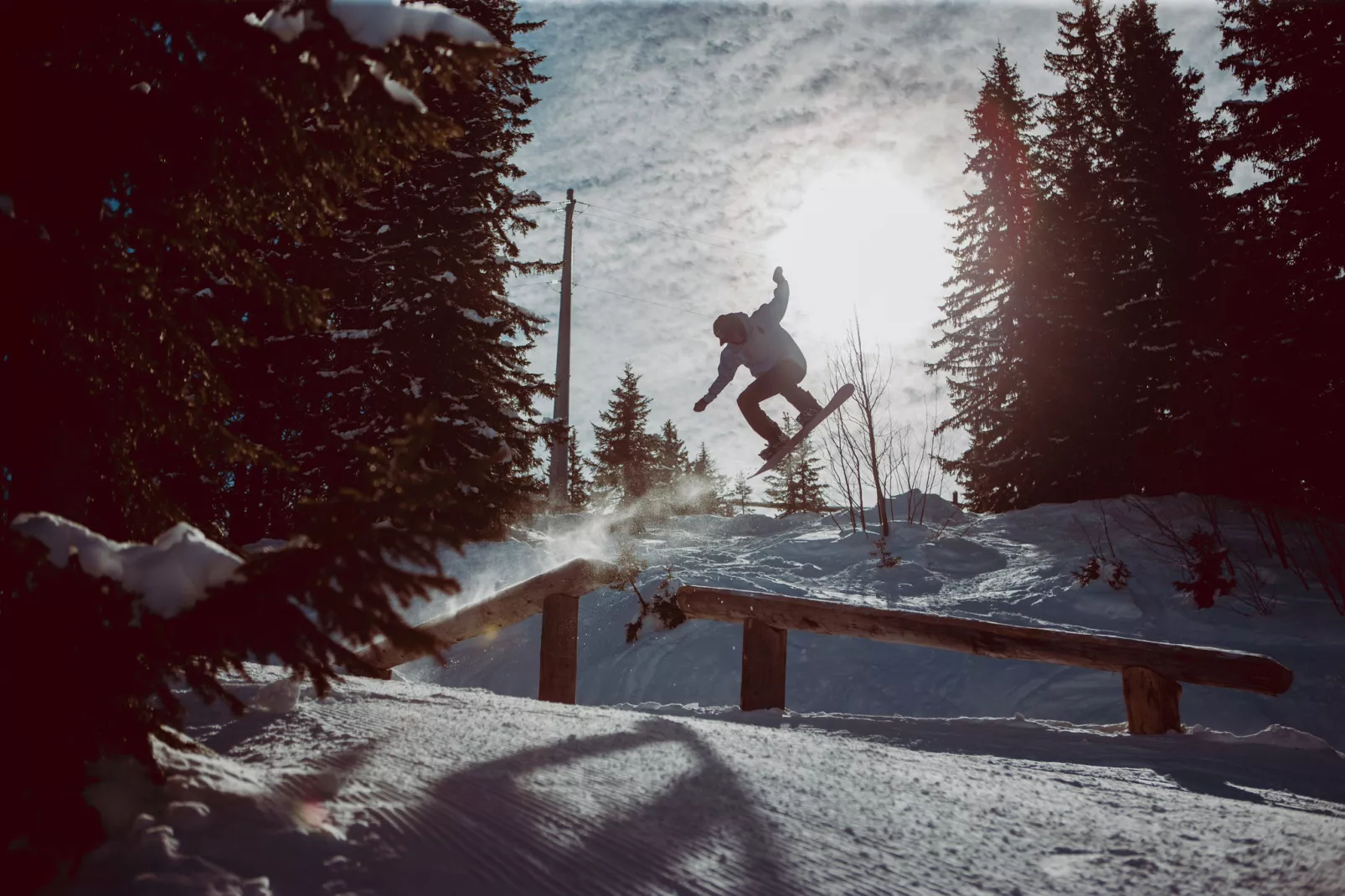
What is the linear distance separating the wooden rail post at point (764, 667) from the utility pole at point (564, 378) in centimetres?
1103

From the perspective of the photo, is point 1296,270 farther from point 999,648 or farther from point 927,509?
point 999,648

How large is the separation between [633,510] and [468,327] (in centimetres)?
900

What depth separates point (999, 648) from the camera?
473 cm

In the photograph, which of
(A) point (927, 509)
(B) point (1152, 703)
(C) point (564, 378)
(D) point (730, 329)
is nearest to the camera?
(B) point (1152, 703)

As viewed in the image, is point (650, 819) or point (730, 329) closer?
point (650, 819)

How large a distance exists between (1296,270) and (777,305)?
11.5m

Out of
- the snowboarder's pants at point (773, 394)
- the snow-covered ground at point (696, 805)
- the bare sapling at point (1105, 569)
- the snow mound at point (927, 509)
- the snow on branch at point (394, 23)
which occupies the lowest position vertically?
the snow-covered ground at point (696, 805)

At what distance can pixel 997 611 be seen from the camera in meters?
9.09

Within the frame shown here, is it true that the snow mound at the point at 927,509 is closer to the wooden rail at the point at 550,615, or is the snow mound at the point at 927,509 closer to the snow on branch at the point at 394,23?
the wooden rail at the point at 550,615

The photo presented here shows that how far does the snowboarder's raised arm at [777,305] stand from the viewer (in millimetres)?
8656

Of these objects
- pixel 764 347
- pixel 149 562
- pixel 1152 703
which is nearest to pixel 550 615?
pixel 1152 703

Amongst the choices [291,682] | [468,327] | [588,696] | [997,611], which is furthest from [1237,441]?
[291,682]

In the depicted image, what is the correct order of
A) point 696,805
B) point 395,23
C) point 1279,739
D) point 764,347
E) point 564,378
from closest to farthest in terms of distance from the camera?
point 395,23, point 696,805, point 1279,739, point 764,347, point 564,378

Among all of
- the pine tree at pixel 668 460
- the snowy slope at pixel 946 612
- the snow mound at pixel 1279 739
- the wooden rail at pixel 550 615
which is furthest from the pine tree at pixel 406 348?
the pine tree at pixel 668 460
